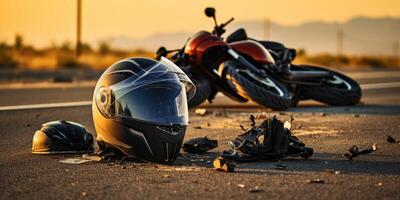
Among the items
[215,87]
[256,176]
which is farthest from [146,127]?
[215,87]

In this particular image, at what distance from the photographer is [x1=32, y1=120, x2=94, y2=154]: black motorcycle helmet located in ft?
31.8

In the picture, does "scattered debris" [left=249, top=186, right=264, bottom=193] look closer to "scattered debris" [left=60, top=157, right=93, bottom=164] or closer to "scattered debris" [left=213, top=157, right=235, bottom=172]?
"scattered debris" [left=213, top=157, right=235, bottom=172]

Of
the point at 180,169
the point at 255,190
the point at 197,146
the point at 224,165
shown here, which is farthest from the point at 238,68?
the point at 255,190

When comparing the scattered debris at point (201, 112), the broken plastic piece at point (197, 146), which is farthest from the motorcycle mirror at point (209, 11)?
the broken plastic piece at point (197, 146)

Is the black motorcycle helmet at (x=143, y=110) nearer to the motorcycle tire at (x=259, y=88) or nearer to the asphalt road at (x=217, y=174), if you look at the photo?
the asphalt road at (x=217, y=174)

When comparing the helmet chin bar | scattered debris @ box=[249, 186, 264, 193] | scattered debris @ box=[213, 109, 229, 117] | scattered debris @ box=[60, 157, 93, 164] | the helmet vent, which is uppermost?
the helmet chin bar

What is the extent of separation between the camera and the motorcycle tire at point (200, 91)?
14.2 meters

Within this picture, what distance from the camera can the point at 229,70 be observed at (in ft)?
47.0

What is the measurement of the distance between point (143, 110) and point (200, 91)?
18.8 ft

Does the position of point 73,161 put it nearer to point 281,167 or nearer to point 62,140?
point 62,140

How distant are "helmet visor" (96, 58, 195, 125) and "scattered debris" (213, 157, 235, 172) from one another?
612 mm

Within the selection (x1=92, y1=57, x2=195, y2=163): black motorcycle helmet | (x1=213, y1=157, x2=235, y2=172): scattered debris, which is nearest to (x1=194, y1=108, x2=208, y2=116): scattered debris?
(x1=92, y1=57, x2=195, y2=163): black motorcycle helmet

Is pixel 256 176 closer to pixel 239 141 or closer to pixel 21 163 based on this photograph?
pixel 239 141

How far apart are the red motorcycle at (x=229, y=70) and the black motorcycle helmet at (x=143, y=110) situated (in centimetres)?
527
